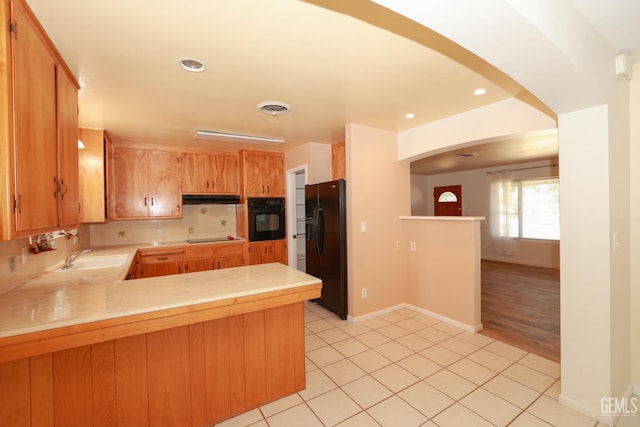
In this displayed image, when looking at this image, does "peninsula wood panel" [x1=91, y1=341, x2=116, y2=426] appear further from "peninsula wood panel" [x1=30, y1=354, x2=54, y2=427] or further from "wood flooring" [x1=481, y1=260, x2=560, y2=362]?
"wood flooring" [x1=481, y1=260, x2=560, y2=362]

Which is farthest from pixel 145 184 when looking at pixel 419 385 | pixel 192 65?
pixel 419 385

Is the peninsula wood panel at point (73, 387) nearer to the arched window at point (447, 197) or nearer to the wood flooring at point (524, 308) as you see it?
the wood flooring at point (524, 308)

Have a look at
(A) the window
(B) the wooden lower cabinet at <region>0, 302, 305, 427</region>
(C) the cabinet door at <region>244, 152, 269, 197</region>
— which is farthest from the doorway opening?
(A) the window

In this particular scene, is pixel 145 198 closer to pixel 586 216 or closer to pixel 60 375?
pixel 60 375

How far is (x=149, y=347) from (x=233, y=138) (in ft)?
9.29

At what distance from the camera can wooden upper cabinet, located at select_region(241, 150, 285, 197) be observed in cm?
456

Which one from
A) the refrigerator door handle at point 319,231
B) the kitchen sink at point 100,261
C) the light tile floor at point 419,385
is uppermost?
the refrigerator door handle at point 319,231

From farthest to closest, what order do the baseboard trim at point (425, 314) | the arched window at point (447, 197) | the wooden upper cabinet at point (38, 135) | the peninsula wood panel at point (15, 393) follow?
the arched window at point (447, 197) → the baseboard trim at point (425, 314) → the peninsula wood panel at point (15, 393) → the wooden upper cabinet at point (38, 135)

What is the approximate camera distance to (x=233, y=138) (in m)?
3.80

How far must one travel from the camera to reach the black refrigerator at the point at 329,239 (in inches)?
137

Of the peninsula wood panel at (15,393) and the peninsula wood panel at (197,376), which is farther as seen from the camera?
the peninsula wood panel at (197,376)

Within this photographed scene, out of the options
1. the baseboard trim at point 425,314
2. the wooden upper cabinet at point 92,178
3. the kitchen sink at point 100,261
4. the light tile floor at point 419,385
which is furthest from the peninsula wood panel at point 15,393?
the baseboard trim at point 425,314

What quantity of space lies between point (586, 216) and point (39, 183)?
320 cm

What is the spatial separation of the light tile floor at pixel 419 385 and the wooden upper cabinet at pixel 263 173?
246 centimetres
